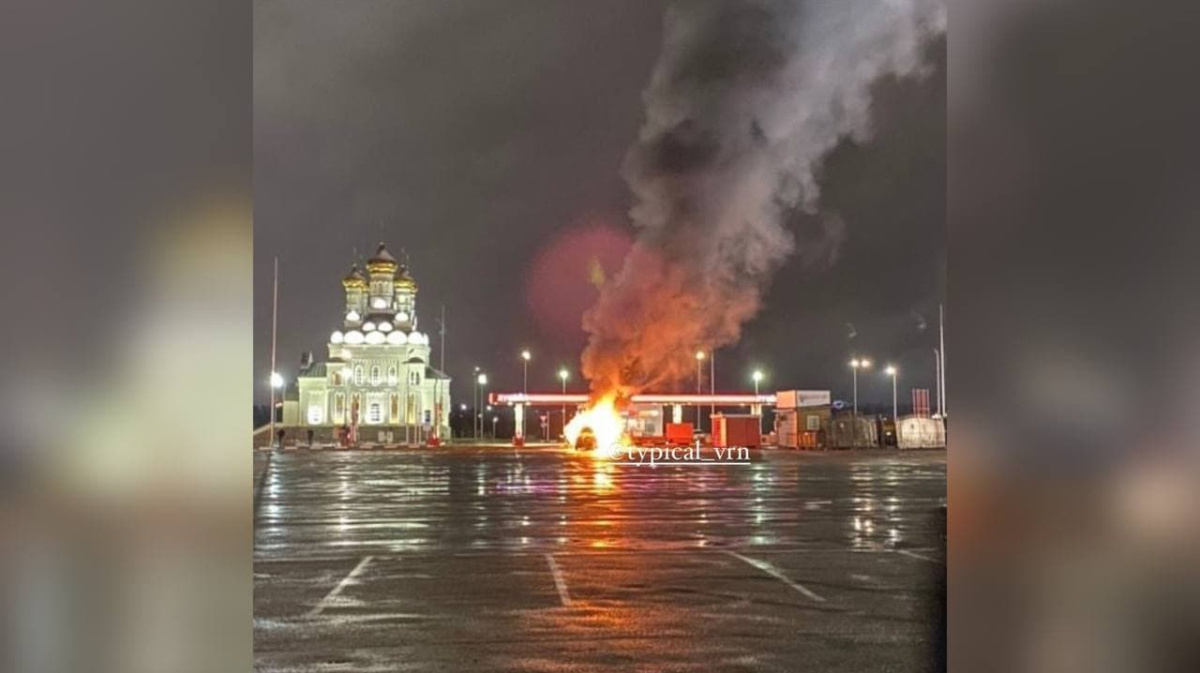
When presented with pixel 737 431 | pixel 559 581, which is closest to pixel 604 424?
pixel 737 431

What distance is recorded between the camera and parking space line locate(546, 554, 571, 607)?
32.7ft

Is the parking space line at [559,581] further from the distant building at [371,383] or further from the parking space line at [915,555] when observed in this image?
the distant building at [371,383]

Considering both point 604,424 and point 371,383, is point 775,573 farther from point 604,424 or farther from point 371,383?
point 371,383
